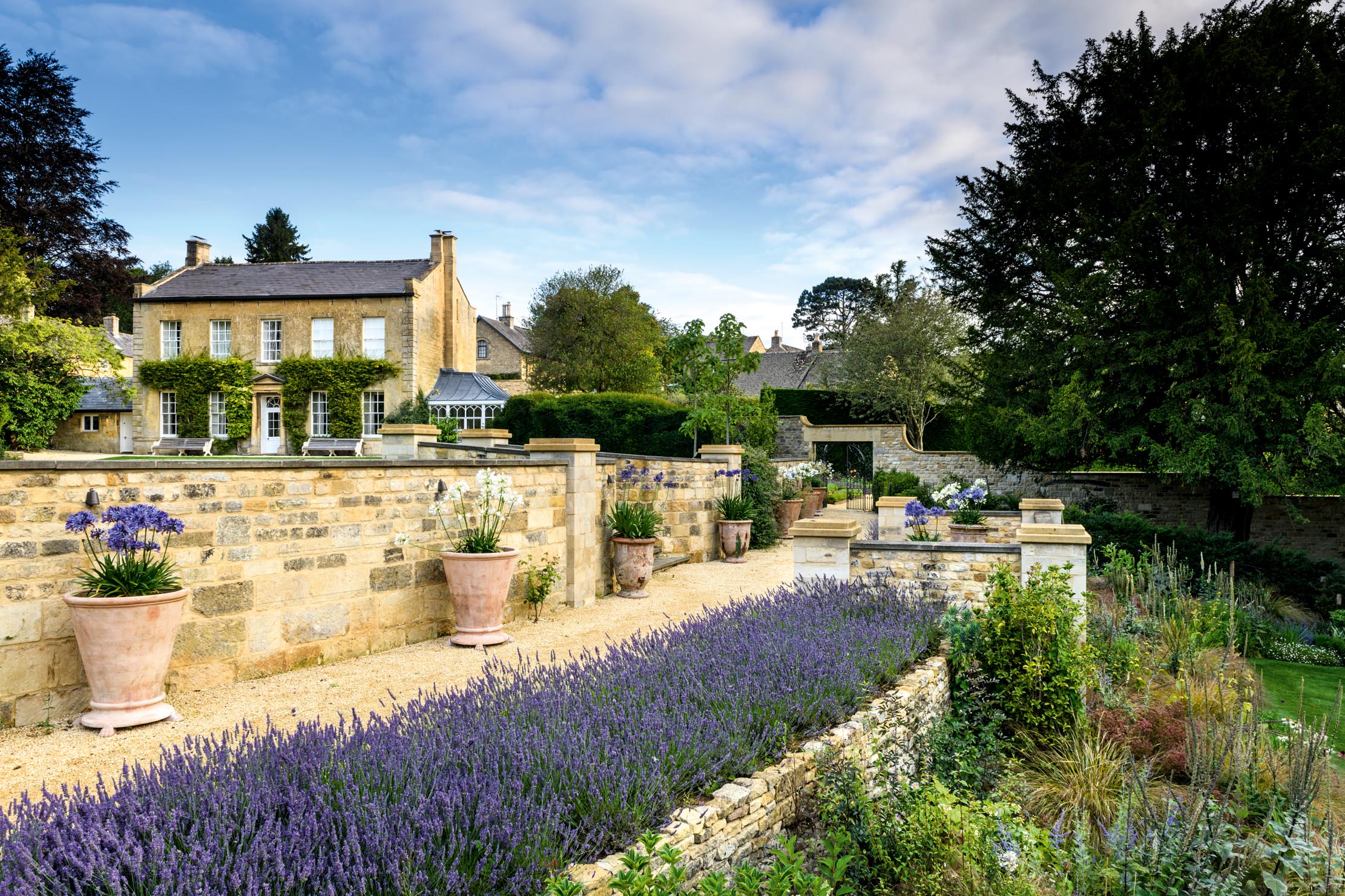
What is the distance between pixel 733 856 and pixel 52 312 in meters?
29.9

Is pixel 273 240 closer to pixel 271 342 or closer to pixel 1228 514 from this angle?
pixel 271 342

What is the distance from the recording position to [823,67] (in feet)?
29.5

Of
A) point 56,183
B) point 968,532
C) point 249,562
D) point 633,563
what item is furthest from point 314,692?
point 56,183

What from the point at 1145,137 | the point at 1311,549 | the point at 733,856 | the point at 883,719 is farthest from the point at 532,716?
the point at 1311,549

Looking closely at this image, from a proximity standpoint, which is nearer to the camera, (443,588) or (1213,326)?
(443,588)

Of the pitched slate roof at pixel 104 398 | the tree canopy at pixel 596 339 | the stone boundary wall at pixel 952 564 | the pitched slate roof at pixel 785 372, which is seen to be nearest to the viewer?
the stone boundary wall at pixel 952 564

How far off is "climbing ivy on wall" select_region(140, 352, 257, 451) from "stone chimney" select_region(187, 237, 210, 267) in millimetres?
4988

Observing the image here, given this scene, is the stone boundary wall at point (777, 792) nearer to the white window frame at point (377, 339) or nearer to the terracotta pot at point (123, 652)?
the terracotta pot at point (123, 652)

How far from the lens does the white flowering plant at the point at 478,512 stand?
19.9 ft

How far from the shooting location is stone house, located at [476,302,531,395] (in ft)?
121

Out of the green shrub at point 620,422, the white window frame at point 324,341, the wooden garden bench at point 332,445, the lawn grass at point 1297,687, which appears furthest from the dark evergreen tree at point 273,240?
the lawn grass at point 1297,687

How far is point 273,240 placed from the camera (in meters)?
44.1

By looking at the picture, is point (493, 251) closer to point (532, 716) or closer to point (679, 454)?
point (679, 454)

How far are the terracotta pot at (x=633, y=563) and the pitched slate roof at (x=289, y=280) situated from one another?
19869mm
